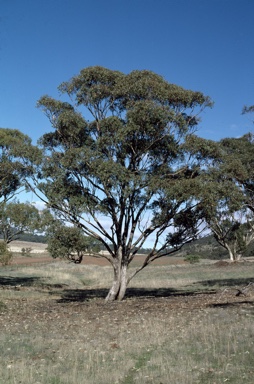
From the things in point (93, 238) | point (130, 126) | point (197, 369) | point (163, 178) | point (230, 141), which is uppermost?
point (230, 141)

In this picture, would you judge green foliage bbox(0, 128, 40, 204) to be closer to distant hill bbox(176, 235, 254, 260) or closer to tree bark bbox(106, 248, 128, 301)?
tree bark bbox(106, 248, 128, 301)

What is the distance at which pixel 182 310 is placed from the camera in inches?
682

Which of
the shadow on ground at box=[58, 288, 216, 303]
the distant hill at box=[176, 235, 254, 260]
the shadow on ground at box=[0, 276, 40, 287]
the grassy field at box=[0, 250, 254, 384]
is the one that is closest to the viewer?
the grassy field at box=[0, 250, 254, 384]

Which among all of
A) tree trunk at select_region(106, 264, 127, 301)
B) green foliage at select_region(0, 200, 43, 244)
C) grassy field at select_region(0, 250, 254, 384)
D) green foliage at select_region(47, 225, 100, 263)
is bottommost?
grassy field at select_region(0, 250, 254, 384)

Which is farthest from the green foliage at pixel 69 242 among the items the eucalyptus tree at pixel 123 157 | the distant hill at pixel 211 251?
the distant hill at pixel 211 251

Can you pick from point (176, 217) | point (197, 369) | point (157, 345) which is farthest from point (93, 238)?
point (197, 369)

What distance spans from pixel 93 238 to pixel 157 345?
14.0 meters

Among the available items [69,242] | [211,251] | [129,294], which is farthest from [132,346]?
[211,251]

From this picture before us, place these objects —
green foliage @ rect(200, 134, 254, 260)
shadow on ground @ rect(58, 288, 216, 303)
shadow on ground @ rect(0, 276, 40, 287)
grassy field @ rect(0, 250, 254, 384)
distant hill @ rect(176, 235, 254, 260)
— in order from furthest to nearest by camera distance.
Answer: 1. distant hill @ rect(176, 235, 254, 260)
2. shadow on ground @ rect(0, 276, 40, 287)
3. shadow on ground @ rect(58, 288, 216, 303)
4. green foliage @ rect(200, 134, 254, 260)
5. grassy field @ rect(0, 250, 254, 384)

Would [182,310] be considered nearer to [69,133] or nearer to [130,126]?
[130,126]

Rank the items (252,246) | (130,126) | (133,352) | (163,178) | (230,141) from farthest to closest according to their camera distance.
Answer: (252,246) → (230,141) → (163,178) → (130,126) → (133,352)

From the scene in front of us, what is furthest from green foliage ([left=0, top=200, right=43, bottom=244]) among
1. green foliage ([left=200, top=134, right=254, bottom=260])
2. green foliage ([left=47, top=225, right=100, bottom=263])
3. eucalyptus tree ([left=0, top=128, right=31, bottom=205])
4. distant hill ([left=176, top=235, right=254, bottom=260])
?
distant hill ([left=176, top=235, right=254, bottom=260])

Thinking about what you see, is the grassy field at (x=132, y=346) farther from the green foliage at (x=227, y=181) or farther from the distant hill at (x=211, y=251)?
Answer: the distant hill at (x=211, y=251)

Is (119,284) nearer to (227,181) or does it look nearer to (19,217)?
(227,181)
